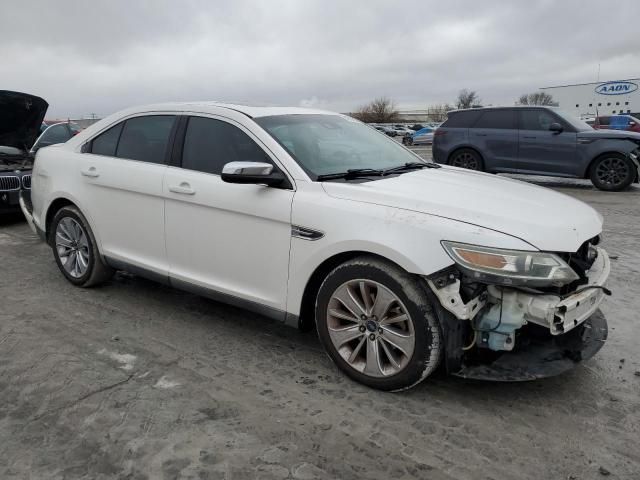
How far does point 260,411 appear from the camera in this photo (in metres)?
2.90

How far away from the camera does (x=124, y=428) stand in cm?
274

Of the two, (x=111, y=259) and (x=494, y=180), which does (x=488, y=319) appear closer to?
(x=494, y=180)

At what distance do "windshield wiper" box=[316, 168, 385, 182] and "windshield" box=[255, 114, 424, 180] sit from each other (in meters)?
0.04

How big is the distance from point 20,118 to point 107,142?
449cm

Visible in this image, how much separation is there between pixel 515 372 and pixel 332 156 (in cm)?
180

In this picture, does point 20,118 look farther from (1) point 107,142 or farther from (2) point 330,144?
(2) point 330,144

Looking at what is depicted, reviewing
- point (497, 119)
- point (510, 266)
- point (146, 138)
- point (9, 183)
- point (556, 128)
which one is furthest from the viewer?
point (497, 119)

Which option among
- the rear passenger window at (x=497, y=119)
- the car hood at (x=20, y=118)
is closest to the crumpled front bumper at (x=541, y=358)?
the car hood at (x=20, y=118)

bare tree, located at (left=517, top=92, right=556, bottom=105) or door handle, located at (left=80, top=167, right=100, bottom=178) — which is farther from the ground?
bare tree, located at (left=517, top=92, right=556, bottom=105)

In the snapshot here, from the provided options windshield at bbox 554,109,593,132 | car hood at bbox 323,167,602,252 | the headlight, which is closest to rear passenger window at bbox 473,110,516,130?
windshield at bbox 554,109,593,132

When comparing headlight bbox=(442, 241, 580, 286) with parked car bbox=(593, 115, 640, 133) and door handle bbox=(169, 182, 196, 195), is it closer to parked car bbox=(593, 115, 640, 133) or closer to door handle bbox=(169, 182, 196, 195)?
door handle bbox=(169, 182, 196, 195)

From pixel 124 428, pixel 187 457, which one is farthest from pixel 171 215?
pixel 187 457

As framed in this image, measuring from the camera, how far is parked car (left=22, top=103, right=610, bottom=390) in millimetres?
2768

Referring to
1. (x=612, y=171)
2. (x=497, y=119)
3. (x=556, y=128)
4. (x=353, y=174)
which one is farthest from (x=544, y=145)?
(x=353, y=174)
